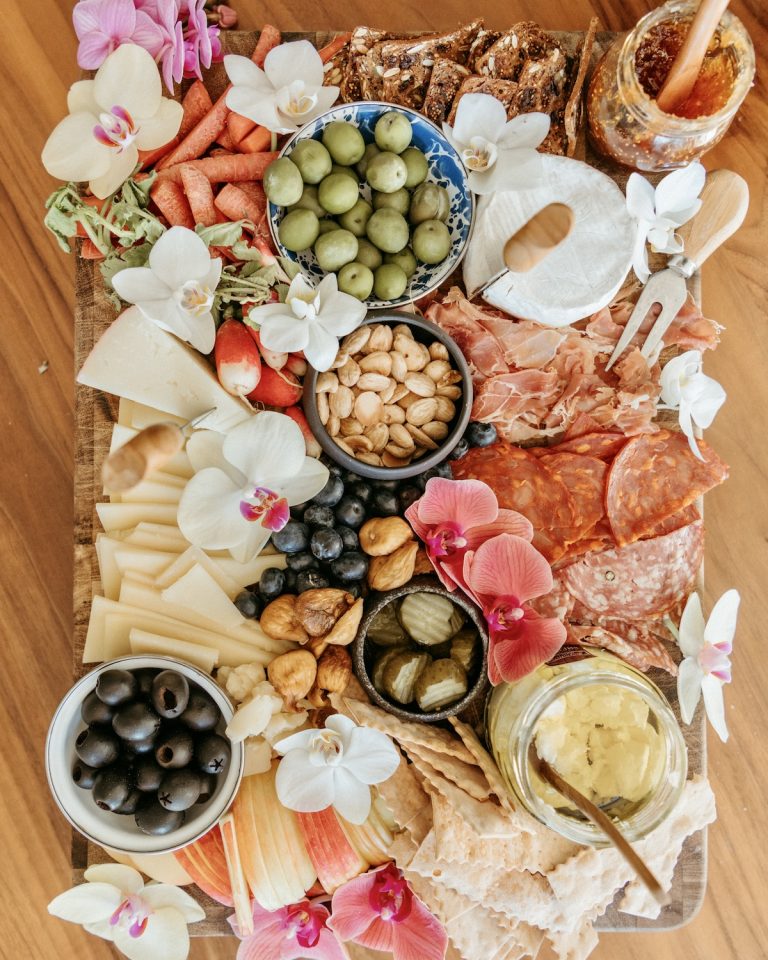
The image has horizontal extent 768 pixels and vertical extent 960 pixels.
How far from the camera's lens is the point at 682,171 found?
91 centimetres

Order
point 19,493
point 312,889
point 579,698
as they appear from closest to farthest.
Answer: point 579,698, point 312,889, point 19,493

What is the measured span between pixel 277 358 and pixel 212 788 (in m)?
0.48

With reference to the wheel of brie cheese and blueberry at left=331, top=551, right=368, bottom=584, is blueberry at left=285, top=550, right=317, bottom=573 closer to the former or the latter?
blueberry at left=331, top=551, right=368, bottom=584

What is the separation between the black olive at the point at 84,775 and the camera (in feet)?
2.59

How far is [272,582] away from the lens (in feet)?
2.87

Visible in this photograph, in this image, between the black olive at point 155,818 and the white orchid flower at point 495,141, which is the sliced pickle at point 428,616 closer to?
the black olive at point 155,818

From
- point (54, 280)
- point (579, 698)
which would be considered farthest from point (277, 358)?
point (579, 698)

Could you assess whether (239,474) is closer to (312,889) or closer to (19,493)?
(19,493)

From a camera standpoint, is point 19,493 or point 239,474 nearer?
point 239,474

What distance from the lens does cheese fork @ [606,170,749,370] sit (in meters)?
0.94

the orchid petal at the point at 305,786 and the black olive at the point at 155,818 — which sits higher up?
the black olive at the point at 155,818

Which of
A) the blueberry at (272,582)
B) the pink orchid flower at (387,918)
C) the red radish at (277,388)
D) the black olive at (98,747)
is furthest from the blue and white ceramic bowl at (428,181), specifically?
the pink orchid flower at (387,918)

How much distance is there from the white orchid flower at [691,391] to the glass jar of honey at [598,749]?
320 mm

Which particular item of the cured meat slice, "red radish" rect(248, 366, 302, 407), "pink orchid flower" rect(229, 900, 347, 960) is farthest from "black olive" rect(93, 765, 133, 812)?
the cured meat slice
